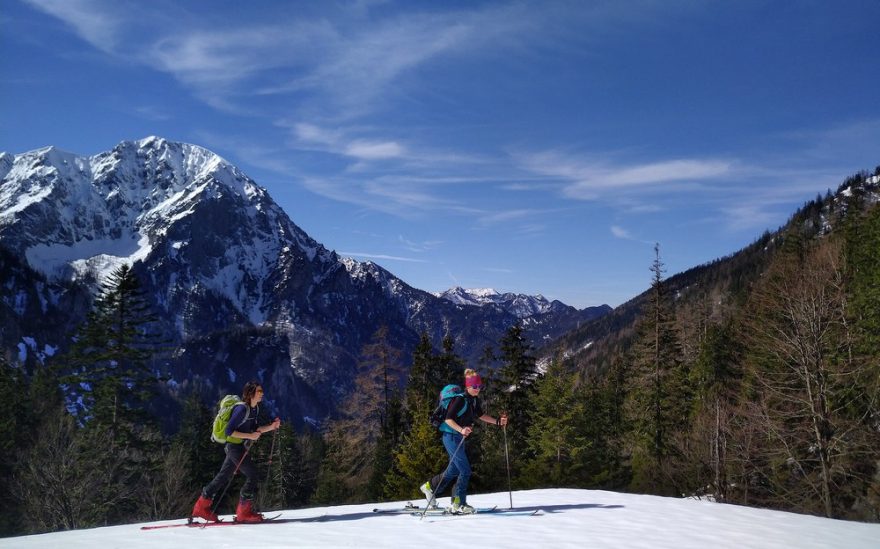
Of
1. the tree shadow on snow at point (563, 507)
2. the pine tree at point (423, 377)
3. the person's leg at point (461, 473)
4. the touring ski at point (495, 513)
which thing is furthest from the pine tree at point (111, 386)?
the tree shadow on snow at point (563, 507)

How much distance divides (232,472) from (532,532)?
4615mm

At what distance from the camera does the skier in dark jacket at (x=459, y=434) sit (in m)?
9.73

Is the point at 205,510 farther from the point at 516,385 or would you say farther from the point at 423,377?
the point at 516,385

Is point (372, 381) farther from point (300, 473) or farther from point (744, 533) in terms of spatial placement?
point (744, 533)

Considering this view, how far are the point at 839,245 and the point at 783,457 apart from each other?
22.6m

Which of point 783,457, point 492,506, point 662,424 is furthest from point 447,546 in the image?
point 662,424

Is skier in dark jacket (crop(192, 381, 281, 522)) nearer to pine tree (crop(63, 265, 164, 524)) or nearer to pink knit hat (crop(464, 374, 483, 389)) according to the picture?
pink knit hat (crop(464, 374, 483, 389))

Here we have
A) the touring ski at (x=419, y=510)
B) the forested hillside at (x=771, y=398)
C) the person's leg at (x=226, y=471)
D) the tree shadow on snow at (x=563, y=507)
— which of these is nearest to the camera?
the person's leg at (x=226, y=471)

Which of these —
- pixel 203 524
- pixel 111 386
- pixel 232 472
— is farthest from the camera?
pixel 111 386

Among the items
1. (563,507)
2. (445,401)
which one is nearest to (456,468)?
(445,401)

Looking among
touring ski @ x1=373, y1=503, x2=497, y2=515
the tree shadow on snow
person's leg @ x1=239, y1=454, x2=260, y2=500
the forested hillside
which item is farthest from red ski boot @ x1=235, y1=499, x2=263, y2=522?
the forested hillside

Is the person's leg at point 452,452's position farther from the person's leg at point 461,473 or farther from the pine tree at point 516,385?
the pine tree at point 516,385

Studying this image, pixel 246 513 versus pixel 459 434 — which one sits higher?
pixel 459 434

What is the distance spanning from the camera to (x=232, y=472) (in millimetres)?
9164
